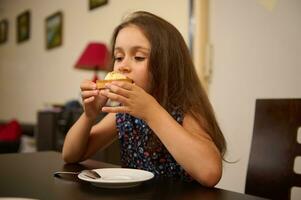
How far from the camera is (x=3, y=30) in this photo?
205 inches

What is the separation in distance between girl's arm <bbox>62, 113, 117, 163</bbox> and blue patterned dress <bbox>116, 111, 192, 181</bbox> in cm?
8

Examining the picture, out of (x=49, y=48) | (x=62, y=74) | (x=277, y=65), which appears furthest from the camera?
(x=49, y=48)

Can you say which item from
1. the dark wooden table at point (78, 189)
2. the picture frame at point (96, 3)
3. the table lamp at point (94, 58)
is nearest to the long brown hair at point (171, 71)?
the dark wooden table at point (78, 189)

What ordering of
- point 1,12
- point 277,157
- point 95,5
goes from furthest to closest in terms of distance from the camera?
point 1,12
point 95,5
point 277,157

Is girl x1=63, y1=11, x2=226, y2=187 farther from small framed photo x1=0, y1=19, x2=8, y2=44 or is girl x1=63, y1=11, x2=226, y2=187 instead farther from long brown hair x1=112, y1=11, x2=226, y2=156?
small framed photo x1=0, y1=19, x2=8, y2=44

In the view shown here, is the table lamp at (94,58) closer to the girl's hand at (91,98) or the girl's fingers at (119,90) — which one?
the girl's hand at (91,98)

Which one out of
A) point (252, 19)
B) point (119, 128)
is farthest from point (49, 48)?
point (119, 128)

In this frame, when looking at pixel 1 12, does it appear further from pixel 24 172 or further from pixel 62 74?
Answer: pixel 24 172

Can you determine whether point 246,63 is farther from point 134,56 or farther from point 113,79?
point 113,79

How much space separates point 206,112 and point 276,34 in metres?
0.95

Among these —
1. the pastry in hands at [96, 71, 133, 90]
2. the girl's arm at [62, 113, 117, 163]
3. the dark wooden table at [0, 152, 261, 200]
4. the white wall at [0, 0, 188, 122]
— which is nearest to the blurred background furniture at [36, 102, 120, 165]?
the white wall at [0, 0, 188, 122]

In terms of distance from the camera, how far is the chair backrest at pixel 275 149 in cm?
94

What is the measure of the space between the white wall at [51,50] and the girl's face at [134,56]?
1.26m

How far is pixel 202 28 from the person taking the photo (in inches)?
82.7
